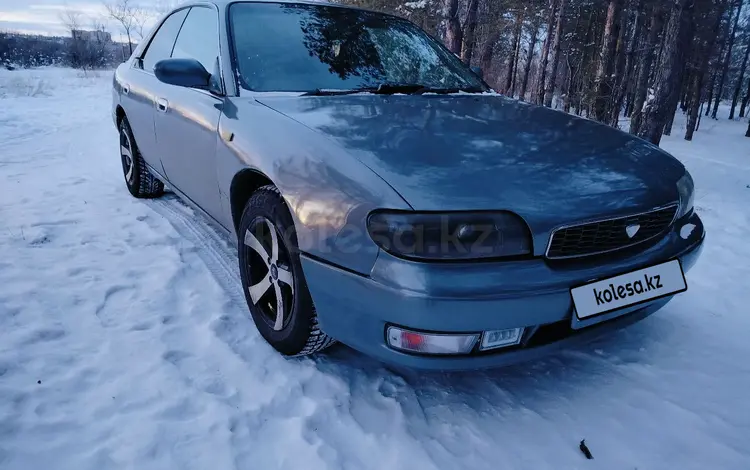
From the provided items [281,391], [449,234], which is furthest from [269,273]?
[449,234]

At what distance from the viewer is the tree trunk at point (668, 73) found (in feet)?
19.8

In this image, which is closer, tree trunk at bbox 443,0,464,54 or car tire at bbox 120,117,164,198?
car tire at bbox 120,117,164,198

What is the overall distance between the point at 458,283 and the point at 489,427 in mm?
646

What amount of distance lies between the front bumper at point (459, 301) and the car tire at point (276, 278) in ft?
0.46

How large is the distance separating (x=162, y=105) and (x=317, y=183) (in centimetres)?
187

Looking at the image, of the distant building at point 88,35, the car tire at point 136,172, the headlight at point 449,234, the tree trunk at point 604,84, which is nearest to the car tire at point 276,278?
the headlight at point 449,234

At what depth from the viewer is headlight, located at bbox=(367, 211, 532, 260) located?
1416mm

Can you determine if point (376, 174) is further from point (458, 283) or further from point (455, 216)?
point (458, 283)

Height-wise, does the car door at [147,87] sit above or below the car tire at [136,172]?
above

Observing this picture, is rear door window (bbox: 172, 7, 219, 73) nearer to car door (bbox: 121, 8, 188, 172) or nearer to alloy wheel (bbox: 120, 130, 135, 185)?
car door (bbox: 121, 8, 188, 172)

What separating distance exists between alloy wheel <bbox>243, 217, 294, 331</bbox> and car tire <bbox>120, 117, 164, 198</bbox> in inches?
83.6

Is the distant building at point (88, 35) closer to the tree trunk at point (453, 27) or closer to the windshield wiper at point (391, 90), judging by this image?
the tree trunk at point (453, 27)

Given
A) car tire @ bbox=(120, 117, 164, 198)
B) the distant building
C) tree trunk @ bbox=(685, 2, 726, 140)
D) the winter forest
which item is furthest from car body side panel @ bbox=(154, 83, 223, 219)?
the distant building

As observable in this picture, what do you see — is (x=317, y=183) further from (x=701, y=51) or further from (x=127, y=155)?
(x=701, y=51)
